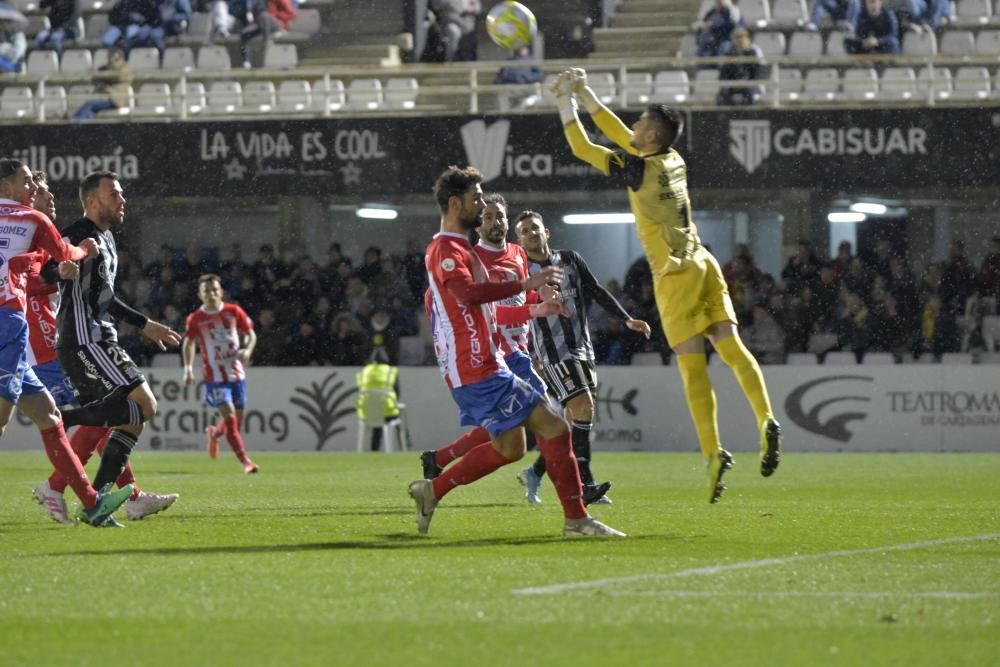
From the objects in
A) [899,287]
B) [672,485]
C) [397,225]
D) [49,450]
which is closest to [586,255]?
[397,225]

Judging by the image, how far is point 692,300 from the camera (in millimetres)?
Answer: 9648

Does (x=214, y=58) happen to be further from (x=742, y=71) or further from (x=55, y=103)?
(x=742, y=71)

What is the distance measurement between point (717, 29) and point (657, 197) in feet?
56.7

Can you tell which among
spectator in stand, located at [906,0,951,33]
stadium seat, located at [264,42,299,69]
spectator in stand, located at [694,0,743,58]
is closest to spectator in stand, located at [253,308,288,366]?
stadium seat, located at [264,42,299,69]

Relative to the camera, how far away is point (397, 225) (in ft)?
103

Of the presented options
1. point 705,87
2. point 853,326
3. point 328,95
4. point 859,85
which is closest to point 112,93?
point 328,95

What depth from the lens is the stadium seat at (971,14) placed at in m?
28.0

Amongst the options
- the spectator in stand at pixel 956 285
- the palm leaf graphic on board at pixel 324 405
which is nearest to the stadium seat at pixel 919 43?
the spectator in stand at pixel 956 285

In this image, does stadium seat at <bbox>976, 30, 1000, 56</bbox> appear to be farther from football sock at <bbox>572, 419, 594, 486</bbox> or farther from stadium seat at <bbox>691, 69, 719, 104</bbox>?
football sock at <bbox>572, 419, 594, 486</bbox>

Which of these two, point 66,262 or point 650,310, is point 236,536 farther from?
point 650,310

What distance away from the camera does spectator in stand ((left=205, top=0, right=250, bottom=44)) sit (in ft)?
102

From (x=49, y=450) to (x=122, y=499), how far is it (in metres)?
0.51

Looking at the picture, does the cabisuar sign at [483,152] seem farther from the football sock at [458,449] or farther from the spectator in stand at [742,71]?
the football sock at [458,449]

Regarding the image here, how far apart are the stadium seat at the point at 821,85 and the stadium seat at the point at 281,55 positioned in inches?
365
